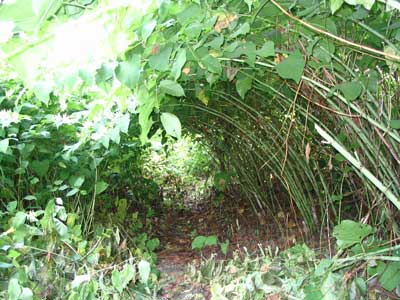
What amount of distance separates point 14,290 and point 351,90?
1210 millimetres

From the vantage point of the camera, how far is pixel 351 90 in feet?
3.63

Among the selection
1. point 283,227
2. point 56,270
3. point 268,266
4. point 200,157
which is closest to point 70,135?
point 56,270

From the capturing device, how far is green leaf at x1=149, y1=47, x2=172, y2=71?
93 centimetres

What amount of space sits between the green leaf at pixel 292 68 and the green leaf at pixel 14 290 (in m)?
1.08

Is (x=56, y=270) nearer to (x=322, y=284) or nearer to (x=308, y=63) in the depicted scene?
(x=322, y=284)

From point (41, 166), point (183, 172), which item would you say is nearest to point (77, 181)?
point (41, 166)

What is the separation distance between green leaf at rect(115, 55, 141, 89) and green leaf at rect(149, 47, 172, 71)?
5 centimetres

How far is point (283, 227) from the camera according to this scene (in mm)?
2666

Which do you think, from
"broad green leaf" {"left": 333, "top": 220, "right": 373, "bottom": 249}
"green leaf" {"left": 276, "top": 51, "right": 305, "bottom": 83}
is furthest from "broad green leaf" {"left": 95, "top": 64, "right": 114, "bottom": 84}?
"broad green leaf" {"left": 333, "top": 220, "right": 373, "bottom": 249}

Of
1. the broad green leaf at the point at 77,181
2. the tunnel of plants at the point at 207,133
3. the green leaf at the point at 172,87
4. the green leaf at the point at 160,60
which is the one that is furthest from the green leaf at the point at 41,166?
the green leaf at the point at 160,60

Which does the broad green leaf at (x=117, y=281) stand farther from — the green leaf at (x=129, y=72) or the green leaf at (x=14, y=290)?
the green leaf at (x=129, y=72)

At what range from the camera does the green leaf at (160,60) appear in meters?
0.93

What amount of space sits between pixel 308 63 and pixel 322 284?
0.62 metres

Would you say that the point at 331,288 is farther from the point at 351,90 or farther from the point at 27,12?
the point at 27,12
